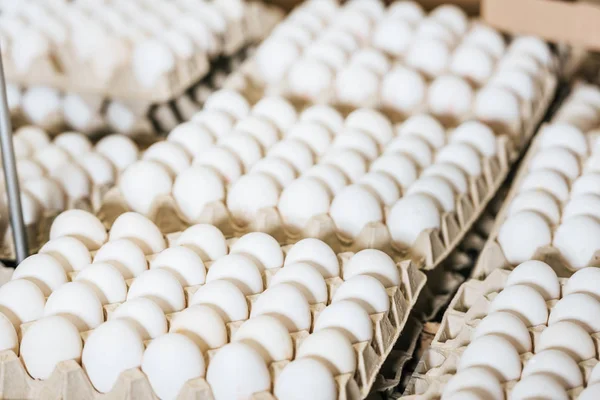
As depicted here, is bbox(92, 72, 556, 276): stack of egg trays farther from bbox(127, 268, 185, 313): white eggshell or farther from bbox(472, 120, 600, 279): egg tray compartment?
bbox(127, 268, 185, 313): white eggshell

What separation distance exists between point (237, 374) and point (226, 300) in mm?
170

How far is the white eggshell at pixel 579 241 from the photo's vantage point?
141 cm

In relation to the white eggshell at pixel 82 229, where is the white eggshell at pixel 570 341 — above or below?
above

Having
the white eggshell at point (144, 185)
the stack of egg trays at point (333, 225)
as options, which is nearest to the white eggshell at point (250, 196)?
the stack of egg trays at point (333, 225)

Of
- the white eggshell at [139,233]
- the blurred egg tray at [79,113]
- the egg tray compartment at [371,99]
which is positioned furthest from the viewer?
the blurred egg tray at [79,113]

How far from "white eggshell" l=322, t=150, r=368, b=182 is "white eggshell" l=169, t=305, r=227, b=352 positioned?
0.54m

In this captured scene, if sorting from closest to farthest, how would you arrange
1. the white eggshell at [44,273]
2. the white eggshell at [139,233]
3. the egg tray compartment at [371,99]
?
the white eggshell at [44,273] → the white eggshell at [139,233] → the egg tray compartment at [371,99]

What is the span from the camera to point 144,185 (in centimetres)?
160

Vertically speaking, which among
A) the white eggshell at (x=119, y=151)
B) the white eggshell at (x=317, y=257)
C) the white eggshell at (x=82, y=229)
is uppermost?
the white eggshell at (x=317, y=257)

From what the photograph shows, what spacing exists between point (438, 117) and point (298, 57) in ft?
1.39

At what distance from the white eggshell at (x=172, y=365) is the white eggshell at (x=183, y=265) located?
20cm

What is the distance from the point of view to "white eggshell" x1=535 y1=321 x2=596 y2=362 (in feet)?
3.79

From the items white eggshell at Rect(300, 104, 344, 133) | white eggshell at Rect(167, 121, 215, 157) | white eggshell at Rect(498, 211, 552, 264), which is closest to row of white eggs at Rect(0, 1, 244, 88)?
white eggshell at Rect(167, 121, 215, 157)

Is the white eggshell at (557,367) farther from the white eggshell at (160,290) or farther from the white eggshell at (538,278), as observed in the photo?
the white eggshell at (160,290)
